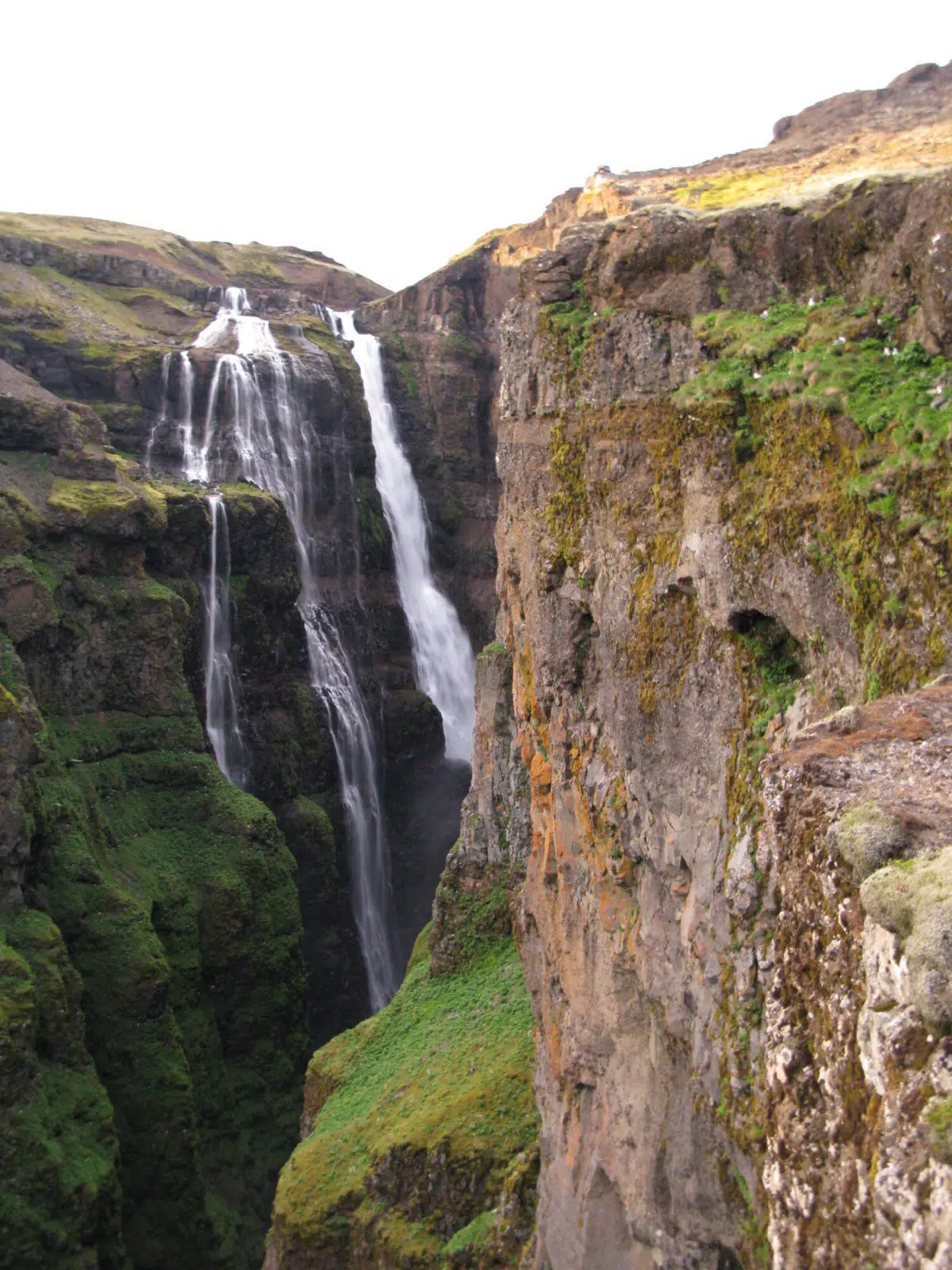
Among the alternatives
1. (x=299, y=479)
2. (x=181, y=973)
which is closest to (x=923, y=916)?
(x=181, y=973)

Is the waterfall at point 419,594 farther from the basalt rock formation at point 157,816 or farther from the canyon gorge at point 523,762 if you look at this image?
the basalt rock formation at point 157,816

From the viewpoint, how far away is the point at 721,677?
866cm

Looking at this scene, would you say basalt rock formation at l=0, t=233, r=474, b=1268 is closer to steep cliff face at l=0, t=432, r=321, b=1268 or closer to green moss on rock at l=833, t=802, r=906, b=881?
steep cliff face at l=0, t=432, r=321, b=1268

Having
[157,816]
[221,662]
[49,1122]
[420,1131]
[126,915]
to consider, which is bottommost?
[49,1122]

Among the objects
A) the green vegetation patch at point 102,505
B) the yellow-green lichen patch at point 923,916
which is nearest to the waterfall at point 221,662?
the green vegetation patch at point 102,505

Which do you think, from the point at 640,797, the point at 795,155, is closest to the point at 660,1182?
the point at 640,797

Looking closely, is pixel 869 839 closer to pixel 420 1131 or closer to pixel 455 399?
pixel 420 1131

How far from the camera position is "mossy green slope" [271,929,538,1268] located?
15.9 meters

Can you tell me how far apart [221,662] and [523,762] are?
19774mm

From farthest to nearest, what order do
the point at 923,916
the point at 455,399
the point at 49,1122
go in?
the point at 455,399 → the point at 49,1122 → the point at 923,916

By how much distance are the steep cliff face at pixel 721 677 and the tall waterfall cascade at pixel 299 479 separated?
80.1 ft

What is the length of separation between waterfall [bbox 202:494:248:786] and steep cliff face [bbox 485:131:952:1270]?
897 inches

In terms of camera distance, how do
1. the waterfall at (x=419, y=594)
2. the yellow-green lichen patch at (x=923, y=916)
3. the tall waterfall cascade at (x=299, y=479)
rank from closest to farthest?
1. the yellow-green lichen patch at (x=923, y=916)
2. the tall waterfall cascade at (x=299, y=479)
3. the waterfall at (x=419, y=594)

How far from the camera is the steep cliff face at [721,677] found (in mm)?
4383
